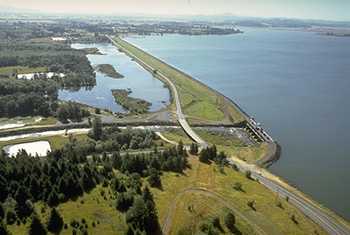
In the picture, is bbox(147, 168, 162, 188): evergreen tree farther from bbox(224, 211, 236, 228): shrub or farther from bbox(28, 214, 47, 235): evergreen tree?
bbox(28, 214, 47, 235): evergreen tree

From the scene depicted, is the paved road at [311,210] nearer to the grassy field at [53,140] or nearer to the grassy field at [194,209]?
the grassy field at [194,209]

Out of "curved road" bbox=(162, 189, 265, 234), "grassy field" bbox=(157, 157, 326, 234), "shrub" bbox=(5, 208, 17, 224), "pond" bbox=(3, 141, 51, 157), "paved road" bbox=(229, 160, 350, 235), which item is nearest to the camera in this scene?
"shrub" bbox=(5, 208, 17, 224)

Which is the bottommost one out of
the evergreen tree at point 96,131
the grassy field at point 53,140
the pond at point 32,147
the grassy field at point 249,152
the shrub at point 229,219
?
the pond at point 32,147

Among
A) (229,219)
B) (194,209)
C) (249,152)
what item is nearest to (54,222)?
(194,209)

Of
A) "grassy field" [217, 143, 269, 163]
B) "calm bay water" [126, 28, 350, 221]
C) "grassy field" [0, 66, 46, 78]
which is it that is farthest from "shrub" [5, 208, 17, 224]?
"grassy field" [0, 66, 46, 78]

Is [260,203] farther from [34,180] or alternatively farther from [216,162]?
[34,180]

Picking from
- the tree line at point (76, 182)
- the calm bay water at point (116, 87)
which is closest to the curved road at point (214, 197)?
the tree line at point (76, 182)
